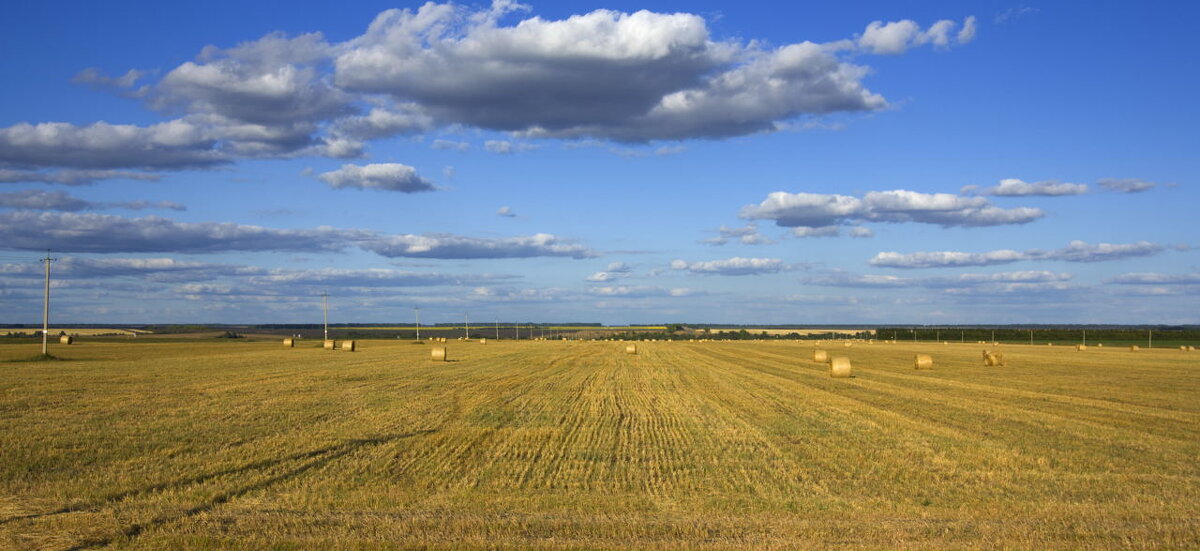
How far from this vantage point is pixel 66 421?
1822 cm

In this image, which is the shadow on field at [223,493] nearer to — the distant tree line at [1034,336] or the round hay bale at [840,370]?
the round hay bale at [840,370]

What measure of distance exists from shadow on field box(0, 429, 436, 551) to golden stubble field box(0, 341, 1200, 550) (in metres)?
0.05

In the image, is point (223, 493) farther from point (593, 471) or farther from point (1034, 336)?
point (1034, 336)

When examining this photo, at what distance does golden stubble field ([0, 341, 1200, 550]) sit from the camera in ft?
30.2

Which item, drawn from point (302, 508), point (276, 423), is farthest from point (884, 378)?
point (302, 508)

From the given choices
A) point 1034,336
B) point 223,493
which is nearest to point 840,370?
point 223,493

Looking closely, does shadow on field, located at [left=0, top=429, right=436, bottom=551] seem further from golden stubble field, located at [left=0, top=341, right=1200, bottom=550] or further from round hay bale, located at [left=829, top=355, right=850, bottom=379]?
round hay bale, located at [left=829, top=355, right=850, bottom=379]

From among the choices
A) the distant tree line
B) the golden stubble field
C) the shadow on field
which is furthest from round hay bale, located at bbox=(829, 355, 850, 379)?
the distant tree line

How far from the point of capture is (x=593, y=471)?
12797 millimetres

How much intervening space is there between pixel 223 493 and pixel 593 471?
15.6 feet

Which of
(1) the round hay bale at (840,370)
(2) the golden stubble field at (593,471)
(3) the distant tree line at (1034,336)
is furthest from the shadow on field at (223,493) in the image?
(3) the distant tree line at (1034,336)

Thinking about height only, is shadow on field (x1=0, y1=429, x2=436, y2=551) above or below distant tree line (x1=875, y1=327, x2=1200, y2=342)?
below

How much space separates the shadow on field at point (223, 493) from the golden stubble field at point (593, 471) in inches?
1.8

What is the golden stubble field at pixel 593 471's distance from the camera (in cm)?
921
